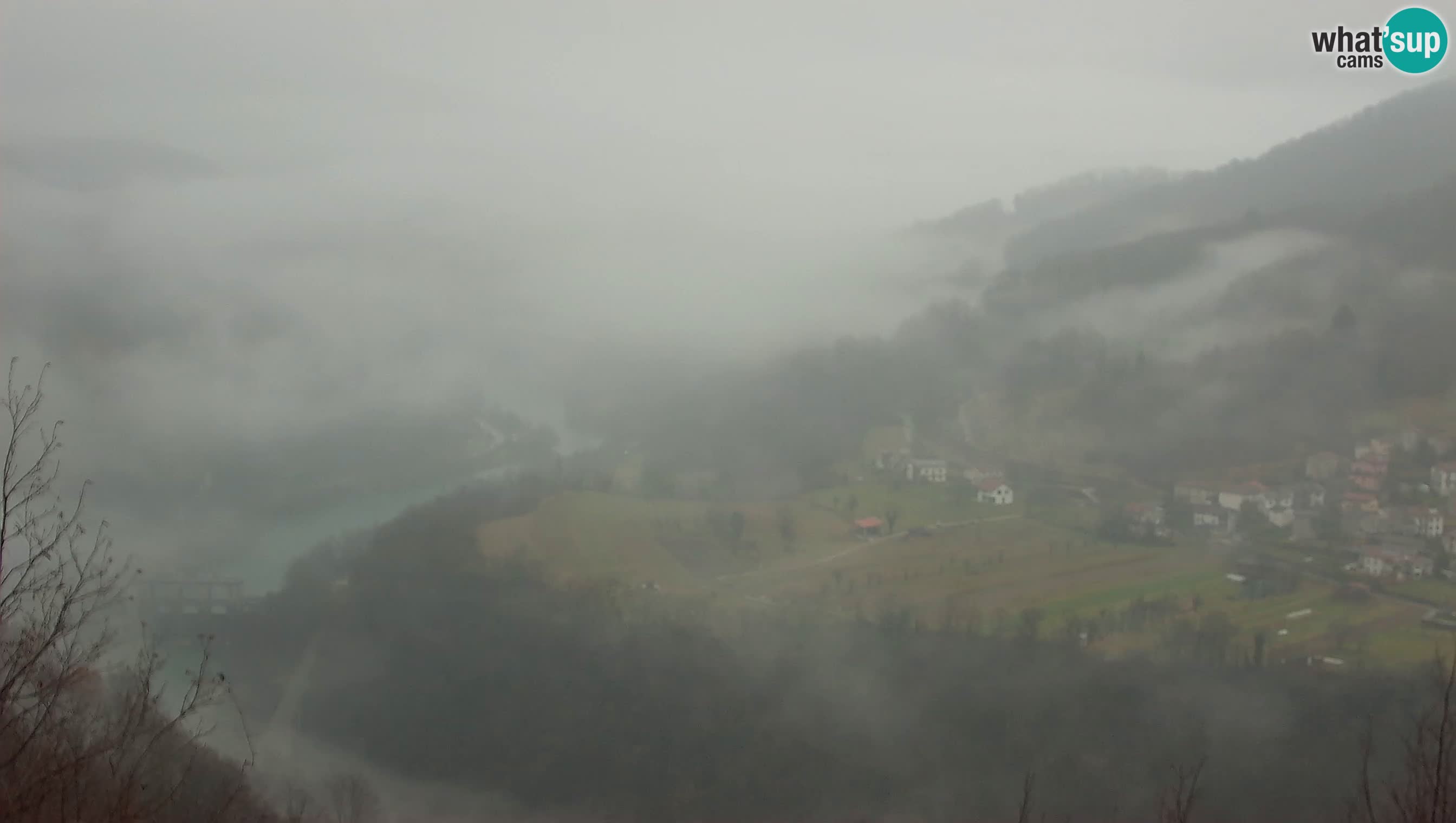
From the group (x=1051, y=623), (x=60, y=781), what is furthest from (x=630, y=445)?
(x=60, y=781)

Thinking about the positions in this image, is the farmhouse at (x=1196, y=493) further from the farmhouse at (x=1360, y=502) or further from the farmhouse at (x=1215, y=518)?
the farmhouse at (x=1360, y=502)

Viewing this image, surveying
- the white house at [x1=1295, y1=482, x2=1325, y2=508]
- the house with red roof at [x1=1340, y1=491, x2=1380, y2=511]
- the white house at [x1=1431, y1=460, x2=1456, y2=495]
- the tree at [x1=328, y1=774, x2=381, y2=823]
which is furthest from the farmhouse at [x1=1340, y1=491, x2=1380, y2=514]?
the tree at [x1=328, y1=774, x2=381, y2=823]

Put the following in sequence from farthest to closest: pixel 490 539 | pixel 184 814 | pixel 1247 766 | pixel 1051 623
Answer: pixel 490 539 → pixel 1051 623 → pixel 1247 766 → pixel 184 814

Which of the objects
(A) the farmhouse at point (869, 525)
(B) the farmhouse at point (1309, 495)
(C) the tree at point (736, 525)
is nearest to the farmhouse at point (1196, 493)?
(B) the farmhouse at point (1309, 495)

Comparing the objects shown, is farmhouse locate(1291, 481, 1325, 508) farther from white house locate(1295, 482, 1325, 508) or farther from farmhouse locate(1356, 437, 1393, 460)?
farmhouse locate(1356, 437, 1393, 460)

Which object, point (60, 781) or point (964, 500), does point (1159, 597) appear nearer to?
point (964, 500)

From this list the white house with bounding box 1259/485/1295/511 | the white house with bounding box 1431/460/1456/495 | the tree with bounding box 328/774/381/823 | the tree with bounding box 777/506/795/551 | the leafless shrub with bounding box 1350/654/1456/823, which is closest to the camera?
the leafless shrub with bounding box 1350/654/1456/823
